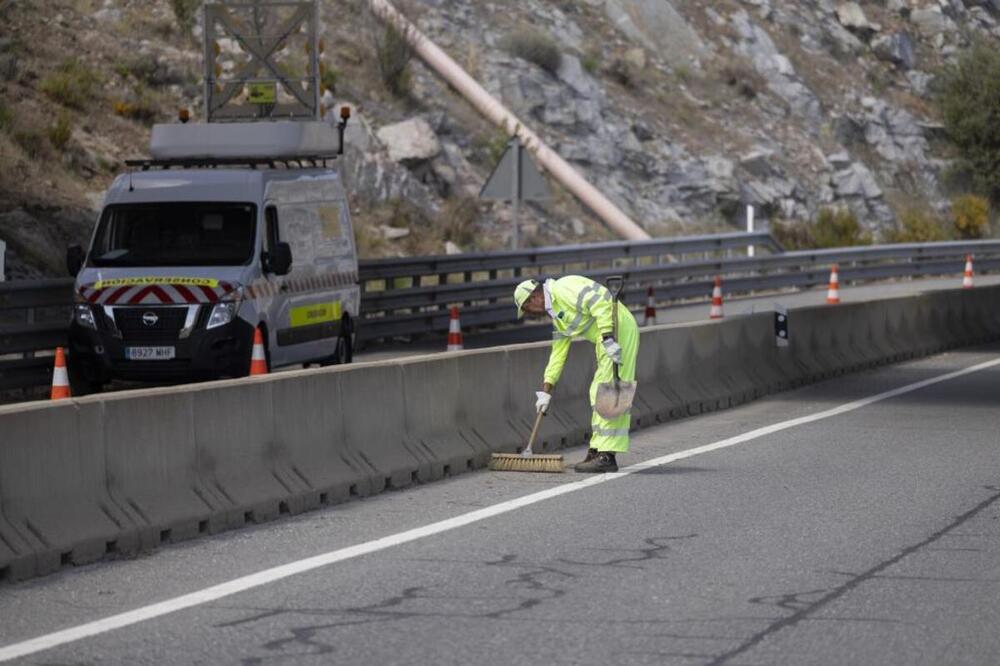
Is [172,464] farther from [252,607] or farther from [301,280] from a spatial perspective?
[301,280]

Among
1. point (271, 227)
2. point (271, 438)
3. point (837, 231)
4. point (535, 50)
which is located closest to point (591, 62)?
point (535, 50)

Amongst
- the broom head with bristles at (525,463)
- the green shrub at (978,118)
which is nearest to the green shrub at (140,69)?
the broom head with bristles at (525,463)

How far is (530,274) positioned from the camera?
3512cm

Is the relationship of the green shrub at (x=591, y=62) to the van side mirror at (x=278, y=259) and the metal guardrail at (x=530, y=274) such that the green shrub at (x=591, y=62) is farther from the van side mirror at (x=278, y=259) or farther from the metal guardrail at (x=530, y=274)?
the van side mirror at (x=278, y=259)

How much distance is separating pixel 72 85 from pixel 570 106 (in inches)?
610

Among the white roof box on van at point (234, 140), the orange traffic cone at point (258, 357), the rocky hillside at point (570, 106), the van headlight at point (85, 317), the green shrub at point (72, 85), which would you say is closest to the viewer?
the orange traffic cone at point (258, 357)

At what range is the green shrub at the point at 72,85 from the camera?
121ft

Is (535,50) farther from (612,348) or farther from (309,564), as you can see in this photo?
(309,564)

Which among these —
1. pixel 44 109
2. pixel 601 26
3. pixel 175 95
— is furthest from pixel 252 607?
pixel 601 26

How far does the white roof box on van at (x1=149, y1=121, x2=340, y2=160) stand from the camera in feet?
72.0

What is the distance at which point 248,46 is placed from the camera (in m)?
30.2

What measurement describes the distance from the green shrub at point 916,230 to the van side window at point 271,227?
33.9 m

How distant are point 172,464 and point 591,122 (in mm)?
38487

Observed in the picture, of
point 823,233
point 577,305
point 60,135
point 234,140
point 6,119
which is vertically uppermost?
point 6,119
